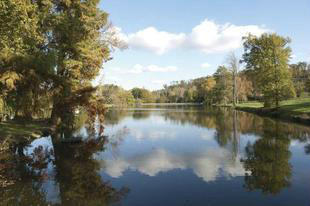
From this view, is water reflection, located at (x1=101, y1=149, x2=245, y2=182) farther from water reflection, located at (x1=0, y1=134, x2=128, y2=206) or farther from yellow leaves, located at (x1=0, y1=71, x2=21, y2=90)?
yellow leaves, located at (x1=0, y1=71, x2=21, y2=90)

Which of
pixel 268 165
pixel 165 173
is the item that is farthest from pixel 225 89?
pixel 165 173

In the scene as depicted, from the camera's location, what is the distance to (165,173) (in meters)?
12.5

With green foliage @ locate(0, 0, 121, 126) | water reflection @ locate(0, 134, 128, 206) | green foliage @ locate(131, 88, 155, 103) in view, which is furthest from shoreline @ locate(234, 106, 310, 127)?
green foliage @ locate(131, 88, 155, 103)

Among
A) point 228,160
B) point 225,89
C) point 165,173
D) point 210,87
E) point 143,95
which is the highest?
point 210,87

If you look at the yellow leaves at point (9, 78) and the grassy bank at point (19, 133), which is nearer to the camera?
the yellow leaves at point (9, 78)

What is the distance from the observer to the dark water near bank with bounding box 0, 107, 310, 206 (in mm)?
9188

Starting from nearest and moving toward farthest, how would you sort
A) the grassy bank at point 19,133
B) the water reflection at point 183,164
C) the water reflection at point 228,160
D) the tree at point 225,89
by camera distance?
1. the water reflection at point 228,160
2. the water reflection at point 183,164
3. the grassy bank at point 19,133
4. the tree at point 225,89

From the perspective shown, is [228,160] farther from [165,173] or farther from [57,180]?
[57,180]

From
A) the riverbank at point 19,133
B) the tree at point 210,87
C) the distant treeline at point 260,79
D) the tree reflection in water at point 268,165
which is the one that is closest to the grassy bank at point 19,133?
the riverbank at point 19,133

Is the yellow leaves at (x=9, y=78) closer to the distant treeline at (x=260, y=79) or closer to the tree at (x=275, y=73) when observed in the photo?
the distant treeline at (x=260, y=79)

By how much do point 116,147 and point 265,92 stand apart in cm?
2839

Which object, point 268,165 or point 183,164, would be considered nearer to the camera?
point 268,165

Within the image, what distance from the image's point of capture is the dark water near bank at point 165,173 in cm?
919

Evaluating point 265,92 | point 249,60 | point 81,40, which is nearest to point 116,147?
point 81,40
